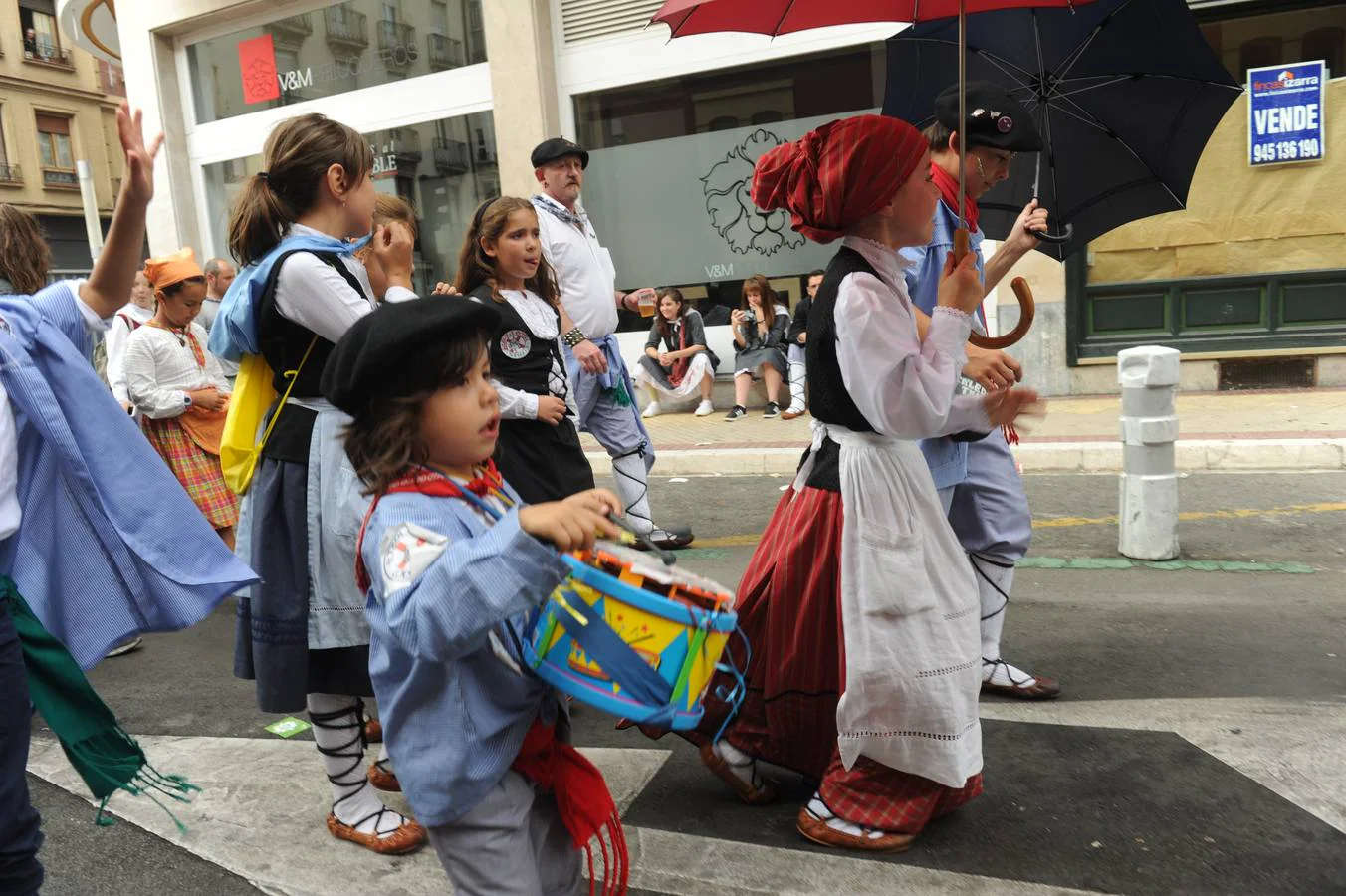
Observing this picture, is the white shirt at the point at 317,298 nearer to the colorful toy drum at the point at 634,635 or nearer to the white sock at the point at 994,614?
the colorful toy drum at the point at 634,635

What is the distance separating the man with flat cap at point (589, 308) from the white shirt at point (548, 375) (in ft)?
3.52

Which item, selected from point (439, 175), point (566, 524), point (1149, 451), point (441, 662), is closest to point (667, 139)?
point (439, 175)

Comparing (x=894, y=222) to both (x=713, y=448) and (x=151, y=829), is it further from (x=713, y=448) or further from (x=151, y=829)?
(x=713, y=448)

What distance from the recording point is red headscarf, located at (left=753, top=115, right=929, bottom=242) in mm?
2629

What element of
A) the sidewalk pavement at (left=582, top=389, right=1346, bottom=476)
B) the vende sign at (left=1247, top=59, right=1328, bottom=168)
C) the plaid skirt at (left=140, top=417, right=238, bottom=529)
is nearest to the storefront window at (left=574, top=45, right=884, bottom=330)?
the sidewalk pavement at (left=582, top=389, right=1346, bottom=476)

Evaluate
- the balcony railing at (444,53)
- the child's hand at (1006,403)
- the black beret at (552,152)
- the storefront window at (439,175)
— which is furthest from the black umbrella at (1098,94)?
the balcony railing at (444,53)

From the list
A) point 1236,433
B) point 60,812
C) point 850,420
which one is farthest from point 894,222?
point 1236,433

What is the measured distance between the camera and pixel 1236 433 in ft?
27.2

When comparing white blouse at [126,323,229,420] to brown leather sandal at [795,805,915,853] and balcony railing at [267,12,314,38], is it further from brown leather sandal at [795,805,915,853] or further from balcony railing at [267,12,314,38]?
balcony railing at [267,12,314,38]

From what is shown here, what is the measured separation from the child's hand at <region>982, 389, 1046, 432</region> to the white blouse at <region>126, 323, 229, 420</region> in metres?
3.91

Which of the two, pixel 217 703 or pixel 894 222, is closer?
pixel 894 222

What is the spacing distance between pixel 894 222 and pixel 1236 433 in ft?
22.0

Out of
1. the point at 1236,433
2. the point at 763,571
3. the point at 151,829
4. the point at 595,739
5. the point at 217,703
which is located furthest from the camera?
the point at 1236,433

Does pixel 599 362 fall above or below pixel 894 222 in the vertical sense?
below
